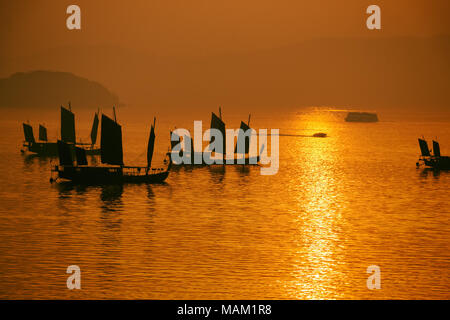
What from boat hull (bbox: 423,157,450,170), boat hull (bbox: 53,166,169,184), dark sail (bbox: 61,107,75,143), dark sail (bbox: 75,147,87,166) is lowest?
boat hull (bbox: 53,166,169,184)

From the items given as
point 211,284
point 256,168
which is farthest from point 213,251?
point 256,168

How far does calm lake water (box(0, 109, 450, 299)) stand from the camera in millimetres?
31750

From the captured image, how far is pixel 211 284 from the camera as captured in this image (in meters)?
31.8

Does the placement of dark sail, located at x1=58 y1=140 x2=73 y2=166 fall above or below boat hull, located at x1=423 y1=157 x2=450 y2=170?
above

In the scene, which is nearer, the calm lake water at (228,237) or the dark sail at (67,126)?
the calm lake water at (228,237)

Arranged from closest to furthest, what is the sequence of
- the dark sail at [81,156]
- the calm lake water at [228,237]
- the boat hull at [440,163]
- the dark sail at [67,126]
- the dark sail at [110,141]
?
the calm lake water at [228,237] → the dark sail at [110,141] → the dark sail at [81,156] → the boat hull at [440,163] → the dark sail at [67,126]

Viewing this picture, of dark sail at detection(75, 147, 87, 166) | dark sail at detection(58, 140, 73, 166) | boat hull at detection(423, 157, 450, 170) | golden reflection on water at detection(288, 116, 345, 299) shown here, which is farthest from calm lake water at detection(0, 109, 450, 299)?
boat hull at detection(423, 157, 450, 170)

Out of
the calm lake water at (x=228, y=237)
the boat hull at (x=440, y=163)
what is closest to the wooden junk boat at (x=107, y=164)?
the calm lake water at (x=228, y=237)

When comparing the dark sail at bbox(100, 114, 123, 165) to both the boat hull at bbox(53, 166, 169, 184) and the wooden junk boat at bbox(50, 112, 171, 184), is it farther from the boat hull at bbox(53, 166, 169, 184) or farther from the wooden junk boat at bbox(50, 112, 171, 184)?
the boat hull at bbox(53, 166, 169, 184)

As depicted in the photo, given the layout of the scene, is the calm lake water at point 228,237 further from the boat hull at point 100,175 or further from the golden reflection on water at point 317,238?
the boat hull at point 100,175

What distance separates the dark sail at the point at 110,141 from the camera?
67.9 m

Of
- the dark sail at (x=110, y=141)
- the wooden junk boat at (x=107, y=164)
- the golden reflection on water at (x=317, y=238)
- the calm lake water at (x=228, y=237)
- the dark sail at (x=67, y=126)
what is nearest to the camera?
the calm lake water at (x=228, y=237)

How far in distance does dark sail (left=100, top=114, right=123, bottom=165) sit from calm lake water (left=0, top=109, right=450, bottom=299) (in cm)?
388

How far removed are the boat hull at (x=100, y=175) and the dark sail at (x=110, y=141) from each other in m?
1.54
